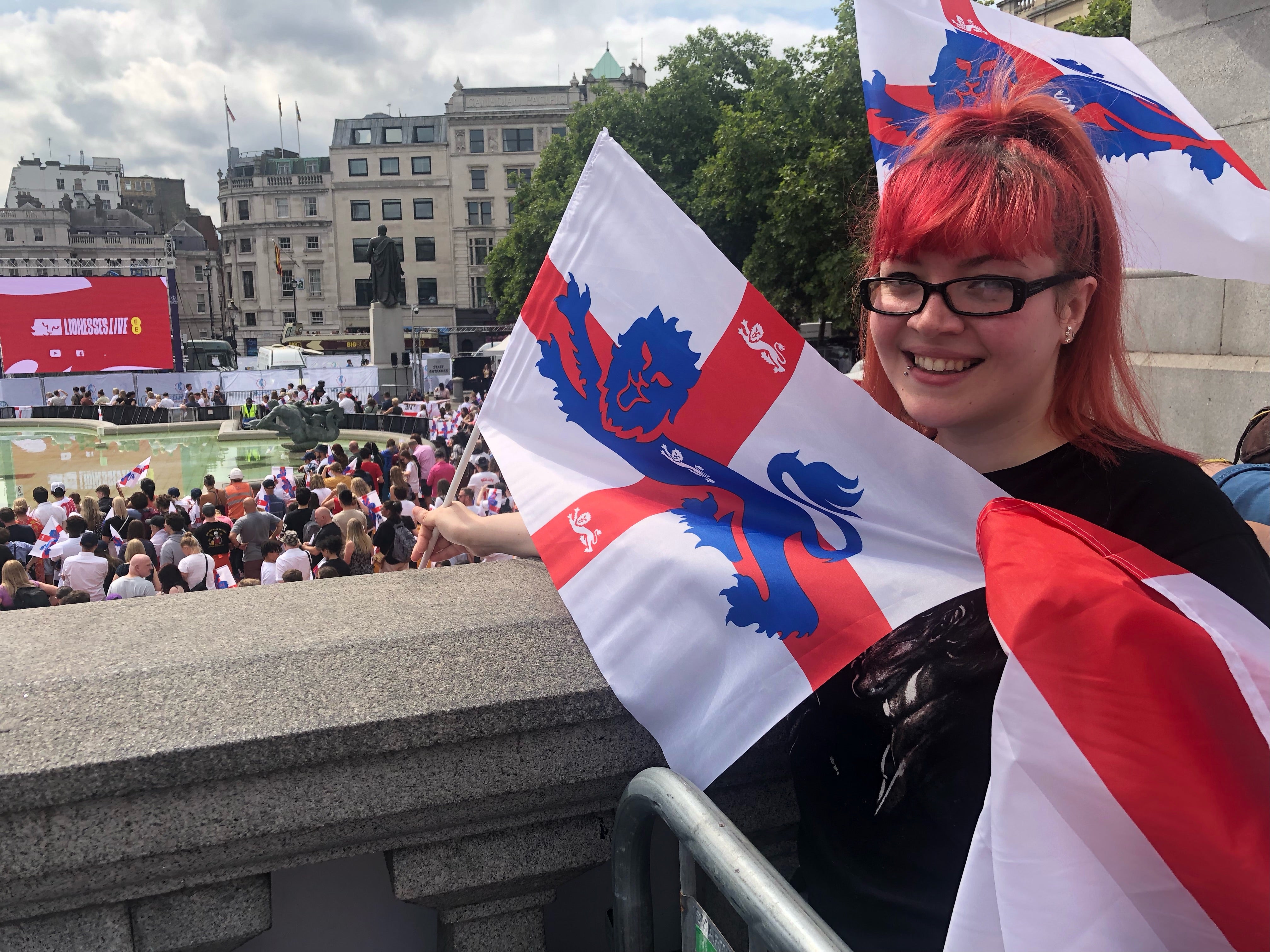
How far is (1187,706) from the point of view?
1000mm

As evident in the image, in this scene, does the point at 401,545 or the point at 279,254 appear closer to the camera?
the point at 401,545

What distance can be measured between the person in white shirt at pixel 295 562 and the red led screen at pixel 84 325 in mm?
30529

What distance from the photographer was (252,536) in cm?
1034

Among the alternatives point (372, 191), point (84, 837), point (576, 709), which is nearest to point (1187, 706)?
point (576, 709)

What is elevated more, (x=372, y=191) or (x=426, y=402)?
(x=372, y=191)

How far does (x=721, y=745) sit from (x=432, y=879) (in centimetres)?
59

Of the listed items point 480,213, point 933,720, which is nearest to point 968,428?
point 933,720

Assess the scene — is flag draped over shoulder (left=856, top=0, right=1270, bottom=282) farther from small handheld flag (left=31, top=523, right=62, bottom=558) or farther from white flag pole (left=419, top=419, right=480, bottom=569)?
small handheld flag (left=31, top=523, right=62, bottom=558)

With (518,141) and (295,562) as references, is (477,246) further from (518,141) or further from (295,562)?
(295,562)

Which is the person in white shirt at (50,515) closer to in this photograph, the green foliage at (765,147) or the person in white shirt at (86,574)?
the person in white shirt at (86,574)

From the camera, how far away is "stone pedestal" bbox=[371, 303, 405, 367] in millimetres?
32406

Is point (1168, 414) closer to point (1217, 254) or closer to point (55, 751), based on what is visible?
point (1217, 254)

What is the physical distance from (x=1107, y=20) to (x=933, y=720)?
2686 centimetres

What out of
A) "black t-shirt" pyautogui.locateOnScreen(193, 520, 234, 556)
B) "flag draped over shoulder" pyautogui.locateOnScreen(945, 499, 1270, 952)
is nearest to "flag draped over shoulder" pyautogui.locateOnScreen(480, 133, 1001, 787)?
"flag draped over shoulder" pyautogui.locateOnScreen(945, 499, 1270, 952)
